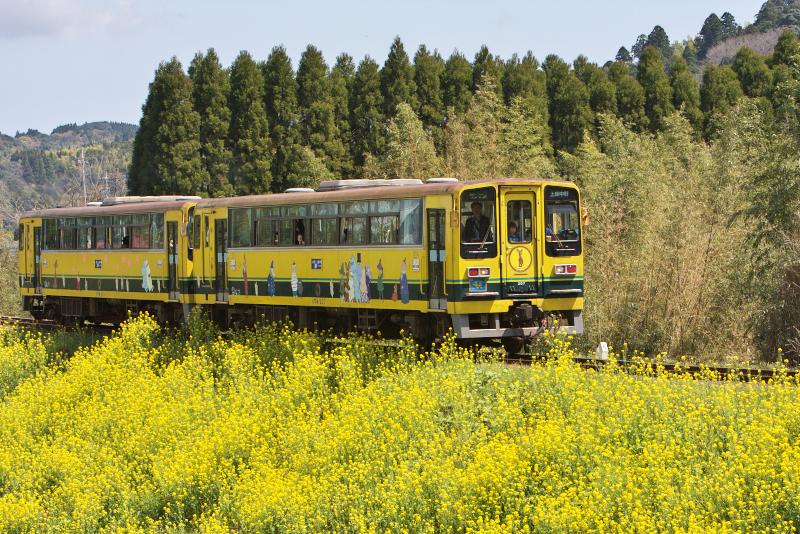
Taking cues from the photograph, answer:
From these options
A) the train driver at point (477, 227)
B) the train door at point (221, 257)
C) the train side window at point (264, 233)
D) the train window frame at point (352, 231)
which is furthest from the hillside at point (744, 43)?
the train driver at point (477, 227)

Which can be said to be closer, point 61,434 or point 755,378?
point 755,378

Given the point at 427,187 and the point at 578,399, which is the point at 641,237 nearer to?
the point at 427,187

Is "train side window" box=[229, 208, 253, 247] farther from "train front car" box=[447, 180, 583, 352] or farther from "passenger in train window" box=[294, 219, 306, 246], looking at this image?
"train front car" box=[447, 180, 583, 352]

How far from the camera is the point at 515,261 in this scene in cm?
1934

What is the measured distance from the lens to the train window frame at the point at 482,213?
18.9 metres

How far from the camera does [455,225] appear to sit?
1875 centimetres

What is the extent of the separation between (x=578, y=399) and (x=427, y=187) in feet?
21.0

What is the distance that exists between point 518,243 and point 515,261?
0.33 meters

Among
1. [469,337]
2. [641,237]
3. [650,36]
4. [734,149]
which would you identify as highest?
[650,36]

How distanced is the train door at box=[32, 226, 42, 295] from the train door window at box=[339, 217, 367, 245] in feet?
48.0

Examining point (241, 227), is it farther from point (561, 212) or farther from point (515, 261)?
point (561, 212)

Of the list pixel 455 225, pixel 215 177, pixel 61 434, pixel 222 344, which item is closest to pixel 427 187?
pixel 455 225

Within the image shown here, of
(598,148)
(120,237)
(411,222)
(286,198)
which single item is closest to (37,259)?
(120,237)

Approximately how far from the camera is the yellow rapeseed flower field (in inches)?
469
